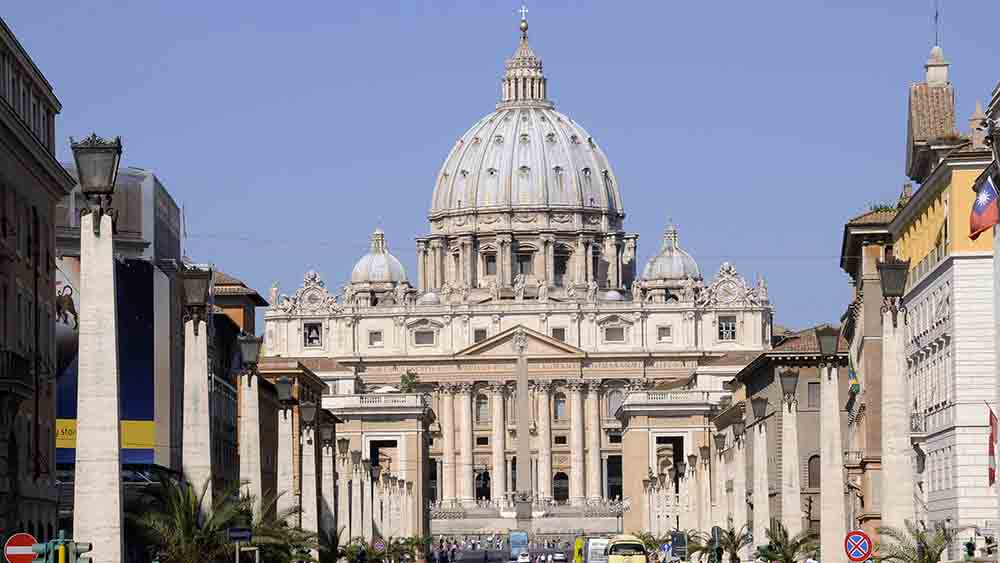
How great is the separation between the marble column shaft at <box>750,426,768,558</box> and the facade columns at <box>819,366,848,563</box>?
39.2ft

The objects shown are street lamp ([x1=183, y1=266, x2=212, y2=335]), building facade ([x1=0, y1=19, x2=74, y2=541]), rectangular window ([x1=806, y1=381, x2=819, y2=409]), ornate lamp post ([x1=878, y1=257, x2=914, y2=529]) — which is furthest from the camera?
rectangular window ([x1=806, y1=381, x2=819, y2=409])

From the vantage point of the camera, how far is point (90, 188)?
99.2 feet

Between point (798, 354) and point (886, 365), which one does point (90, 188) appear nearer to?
point (886, 365)

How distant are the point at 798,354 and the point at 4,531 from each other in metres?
66.6

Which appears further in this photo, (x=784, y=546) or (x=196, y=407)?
(x=784, y=546)

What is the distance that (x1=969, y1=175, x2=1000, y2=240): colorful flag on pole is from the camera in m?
28.2

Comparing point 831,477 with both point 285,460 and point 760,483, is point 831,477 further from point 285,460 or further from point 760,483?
point 285,460

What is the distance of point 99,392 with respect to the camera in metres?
30.4

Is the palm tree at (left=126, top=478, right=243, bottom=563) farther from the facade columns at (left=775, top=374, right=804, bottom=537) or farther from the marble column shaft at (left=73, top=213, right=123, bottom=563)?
the facade columns at (left=775, top=374, right=804, bottom=537)

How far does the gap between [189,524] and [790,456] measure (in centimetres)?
1521

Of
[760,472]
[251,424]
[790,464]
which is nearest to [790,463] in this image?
[790,464]

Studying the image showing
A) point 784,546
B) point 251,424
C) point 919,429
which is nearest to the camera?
point 251,424

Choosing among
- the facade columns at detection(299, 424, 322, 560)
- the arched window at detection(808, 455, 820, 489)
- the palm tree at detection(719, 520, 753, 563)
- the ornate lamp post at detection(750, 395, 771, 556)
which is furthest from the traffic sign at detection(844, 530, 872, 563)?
the arched window at detection(808, 455, 820, 489)

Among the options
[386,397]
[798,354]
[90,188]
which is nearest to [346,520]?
[798,354]
